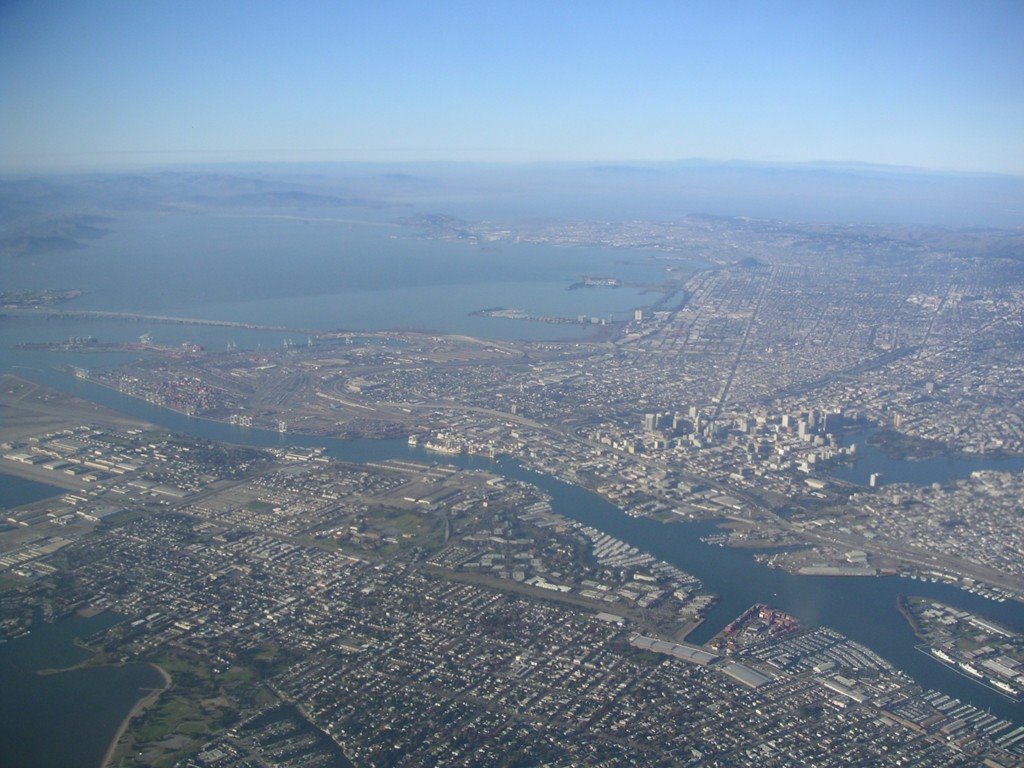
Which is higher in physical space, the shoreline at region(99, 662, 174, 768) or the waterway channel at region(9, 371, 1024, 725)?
the waterway channel at region(9, 371, 1024, 725)

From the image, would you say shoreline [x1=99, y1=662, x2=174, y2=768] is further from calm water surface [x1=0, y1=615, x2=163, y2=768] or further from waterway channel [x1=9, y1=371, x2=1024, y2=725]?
waterway channel [x1=9, y1=371, x2=1024, y2=725]

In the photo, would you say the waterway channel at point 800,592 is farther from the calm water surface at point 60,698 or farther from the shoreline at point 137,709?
the calm water surface at point 60,698

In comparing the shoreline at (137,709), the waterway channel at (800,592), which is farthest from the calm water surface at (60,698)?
the waterway channel at (800,592)

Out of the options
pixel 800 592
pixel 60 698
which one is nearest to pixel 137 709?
pixel 60 698

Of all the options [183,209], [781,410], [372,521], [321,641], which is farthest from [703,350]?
[183,209]

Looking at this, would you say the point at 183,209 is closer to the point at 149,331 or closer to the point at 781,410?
the point at 149,331

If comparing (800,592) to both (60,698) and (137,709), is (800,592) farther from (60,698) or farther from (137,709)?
(60,698)

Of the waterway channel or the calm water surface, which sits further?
the waterway channel

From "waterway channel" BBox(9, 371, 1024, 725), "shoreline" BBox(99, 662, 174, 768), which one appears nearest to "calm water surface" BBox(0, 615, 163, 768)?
"shoreline" BBox(99, 662, 174, 768)

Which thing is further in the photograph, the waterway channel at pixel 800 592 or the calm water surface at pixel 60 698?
the waterway channel at pixel 800 592
